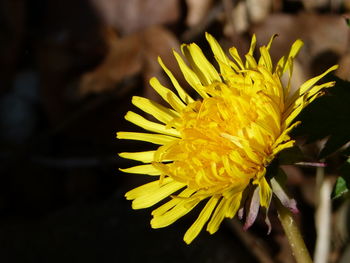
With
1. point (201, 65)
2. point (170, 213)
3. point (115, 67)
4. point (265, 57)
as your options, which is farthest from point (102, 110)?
point (265, 57)

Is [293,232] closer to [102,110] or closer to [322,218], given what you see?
[322,218]

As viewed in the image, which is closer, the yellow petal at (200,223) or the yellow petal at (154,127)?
the yellow petal at (200,223)

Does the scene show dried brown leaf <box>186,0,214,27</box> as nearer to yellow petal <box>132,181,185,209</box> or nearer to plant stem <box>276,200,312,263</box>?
yellow petal <box>132,181,185,209</box>

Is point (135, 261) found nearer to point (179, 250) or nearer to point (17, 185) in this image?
point (179, 250)

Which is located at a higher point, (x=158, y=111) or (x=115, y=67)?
(x=115, y=67)

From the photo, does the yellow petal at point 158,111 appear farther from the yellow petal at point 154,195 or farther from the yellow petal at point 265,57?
the yellow petal at point 265,57

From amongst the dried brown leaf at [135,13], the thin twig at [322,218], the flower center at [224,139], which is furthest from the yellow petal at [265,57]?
the dried brown leaf at [135,13]

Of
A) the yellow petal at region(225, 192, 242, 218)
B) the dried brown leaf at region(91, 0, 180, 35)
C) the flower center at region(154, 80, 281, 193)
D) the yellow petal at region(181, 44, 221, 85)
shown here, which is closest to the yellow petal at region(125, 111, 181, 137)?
the flower center at region(154, 80, 281, 193)
